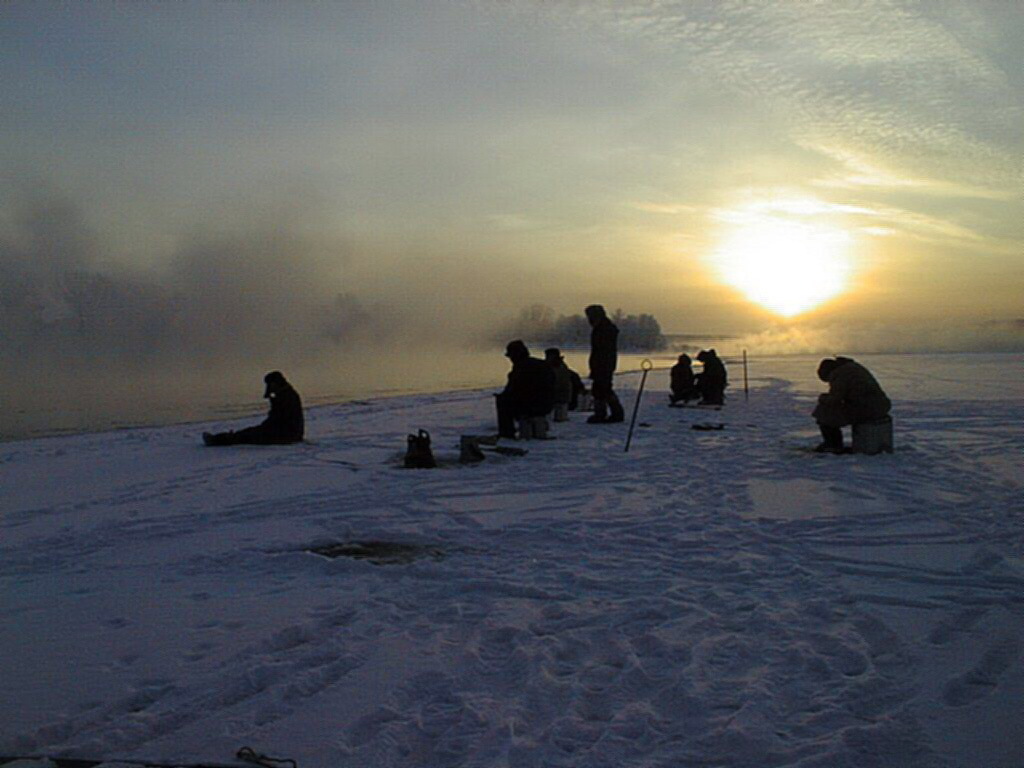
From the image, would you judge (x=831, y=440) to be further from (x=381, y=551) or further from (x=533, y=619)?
(x=533, y=619)

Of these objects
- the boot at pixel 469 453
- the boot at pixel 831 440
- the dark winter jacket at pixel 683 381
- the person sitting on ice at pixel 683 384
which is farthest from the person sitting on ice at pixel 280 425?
the dark winter jacket at pixel 683 381

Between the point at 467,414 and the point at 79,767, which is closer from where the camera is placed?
the point at 79,767

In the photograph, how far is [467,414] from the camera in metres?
20.3

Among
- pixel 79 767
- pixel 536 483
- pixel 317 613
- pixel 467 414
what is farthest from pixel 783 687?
pixel 467 414

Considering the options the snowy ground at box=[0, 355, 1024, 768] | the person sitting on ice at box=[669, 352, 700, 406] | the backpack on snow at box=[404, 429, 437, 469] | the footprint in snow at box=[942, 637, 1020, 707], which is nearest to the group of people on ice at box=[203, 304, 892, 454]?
the snowy ground at box=[0, 355, 1024, 768]

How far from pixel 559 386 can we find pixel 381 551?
10.1 meters

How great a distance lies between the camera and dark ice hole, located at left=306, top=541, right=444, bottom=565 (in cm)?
643

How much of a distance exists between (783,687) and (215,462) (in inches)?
410

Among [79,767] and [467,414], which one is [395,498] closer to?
[79,767]

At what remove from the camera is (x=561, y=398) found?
54.0ft

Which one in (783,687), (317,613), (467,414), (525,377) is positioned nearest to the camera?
(783,687)

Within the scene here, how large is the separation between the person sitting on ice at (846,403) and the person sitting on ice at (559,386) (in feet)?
19.3

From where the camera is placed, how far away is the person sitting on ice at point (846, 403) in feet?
36.3

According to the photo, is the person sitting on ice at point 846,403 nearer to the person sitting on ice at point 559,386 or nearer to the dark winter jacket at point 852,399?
the dark winter jacket at point 852,399
